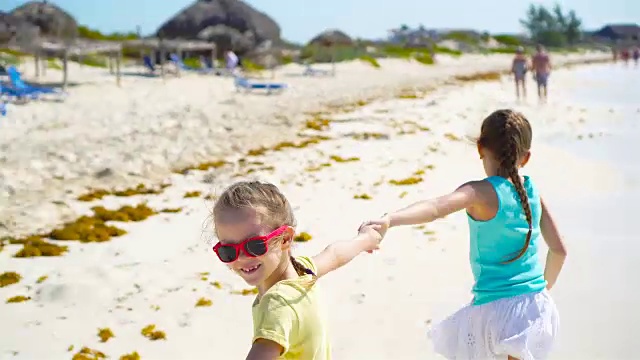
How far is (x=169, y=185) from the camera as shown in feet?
26.7

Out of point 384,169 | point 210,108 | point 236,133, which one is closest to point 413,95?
point 210,108

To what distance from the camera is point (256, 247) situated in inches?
70.4

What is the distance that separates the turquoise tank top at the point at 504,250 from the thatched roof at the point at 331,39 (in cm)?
3773

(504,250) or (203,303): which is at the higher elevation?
(504,250)

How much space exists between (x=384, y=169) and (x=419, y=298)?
415 cm

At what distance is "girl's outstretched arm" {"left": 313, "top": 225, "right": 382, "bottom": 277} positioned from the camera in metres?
2.13

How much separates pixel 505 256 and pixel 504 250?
0.08ft

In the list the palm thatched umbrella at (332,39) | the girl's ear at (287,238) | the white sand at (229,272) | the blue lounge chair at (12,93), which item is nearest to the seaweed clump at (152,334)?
the white sand at (229,272)

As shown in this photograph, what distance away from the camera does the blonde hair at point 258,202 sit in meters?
1.79

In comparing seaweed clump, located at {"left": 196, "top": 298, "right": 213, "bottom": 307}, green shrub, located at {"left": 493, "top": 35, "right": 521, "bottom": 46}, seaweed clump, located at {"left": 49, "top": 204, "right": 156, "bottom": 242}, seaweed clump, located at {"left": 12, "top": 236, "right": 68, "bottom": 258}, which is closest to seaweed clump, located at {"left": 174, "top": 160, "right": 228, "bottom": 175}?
seaweed clump, located at {"left": 49, "top": 204, "right": 156, "bottom": 242}

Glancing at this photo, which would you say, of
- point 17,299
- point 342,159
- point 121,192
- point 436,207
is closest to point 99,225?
point 121,192

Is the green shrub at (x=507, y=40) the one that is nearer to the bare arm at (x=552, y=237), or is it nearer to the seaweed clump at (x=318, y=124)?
the seaweed clump at (x=318, y=124)

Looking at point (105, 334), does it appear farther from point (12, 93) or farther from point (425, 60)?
point (425, 60)

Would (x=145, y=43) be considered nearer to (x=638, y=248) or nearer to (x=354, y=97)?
(x=354, y=97)
